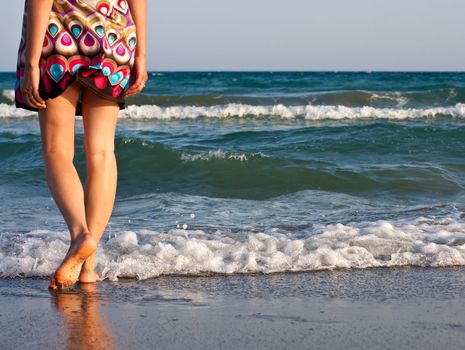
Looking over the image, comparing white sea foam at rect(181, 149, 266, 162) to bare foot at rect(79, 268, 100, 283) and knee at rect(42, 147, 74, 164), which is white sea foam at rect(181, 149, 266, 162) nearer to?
bare foot at rect(79, 268, 100, 283)

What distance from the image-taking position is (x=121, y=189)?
22.8 feet

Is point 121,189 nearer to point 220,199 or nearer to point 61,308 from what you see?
point 220,199

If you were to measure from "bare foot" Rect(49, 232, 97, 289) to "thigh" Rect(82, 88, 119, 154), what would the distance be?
37 centimetres

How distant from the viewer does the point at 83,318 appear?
2791 mm

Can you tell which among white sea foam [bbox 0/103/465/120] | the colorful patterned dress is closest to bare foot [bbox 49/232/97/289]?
the colorful patterned dress

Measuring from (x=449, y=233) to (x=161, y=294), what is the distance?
1958mm

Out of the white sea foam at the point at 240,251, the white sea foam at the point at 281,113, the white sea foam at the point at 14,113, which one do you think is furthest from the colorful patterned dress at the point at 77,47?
the white sea foam at the point at 14,113

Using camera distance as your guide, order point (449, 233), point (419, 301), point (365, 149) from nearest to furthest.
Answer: point (419, 301)
point (449, 233)
point (365, 149)

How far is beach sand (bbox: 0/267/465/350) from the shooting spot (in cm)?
254

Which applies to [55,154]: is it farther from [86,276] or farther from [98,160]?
[86,276]

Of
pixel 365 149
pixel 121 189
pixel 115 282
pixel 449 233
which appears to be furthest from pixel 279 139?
pixel 115 282

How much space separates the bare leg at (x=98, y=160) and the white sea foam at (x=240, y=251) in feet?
1.02

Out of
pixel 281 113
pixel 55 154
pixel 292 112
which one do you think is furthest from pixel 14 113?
pixel 55 154

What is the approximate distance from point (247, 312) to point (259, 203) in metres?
3.09
